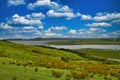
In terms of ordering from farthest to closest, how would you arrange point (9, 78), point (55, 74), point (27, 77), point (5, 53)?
point (5, 53) < point (55, 74) < point (27, 77) < point (9, 78)

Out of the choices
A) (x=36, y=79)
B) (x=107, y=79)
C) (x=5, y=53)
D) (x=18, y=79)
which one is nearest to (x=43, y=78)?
(x=36, y=79)

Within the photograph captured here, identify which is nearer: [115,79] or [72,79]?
[72,79]

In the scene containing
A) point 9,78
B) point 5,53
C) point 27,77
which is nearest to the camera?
point 9,78

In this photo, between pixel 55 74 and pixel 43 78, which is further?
pixel 55 74

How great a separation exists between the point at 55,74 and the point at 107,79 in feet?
Answer: 14.7

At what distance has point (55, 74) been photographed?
24047mm

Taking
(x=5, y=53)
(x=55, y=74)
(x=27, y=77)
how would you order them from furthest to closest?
1. (x=5, y=53)
2. (x=55, y=74)
3. (x=27, y=77)

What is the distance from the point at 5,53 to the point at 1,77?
3243 centimetres

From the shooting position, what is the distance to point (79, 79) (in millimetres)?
22656

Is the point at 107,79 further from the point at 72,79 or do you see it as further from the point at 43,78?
the point at 43,78

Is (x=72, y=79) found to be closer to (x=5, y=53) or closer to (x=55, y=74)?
(x=55, y=74)

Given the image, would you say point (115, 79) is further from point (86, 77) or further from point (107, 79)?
point (86, 77)

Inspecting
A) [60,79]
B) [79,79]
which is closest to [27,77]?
[60,79]

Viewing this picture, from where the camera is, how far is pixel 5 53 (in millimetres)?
51969
